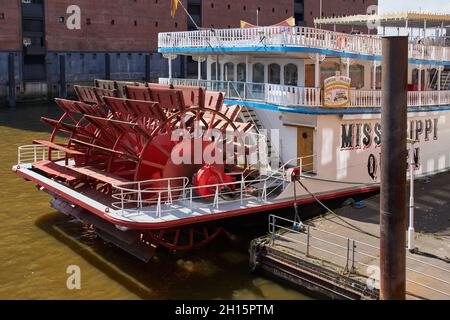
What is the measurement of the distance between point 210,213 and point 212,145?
9.06ft

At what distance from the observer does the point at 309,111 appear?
13617 millimetres

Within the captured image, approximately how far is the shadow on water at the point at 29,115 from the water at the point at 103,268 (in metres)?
16.9

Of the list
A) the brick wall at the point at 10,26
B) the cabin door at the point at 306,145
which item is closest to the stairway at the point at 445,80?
the cabin door at the point at 306,145

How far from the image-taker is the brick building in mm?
44344

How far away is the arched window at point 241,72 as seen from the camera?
16858 mm

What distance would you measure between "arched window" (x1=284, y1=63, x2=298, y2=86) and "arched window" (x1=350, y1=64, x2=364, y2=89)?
6.60ft

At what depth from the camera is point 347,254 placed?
32.7ft

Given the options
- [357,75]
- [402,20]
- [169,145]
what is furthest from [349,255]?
[402,20]

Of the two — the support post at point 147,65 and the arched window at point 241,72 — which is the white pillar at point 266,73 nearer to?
the arched window at point 241,72

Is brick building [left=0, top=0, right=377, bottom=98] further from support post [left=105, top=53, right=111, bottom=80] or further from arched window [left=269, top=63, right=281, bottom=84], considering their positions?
arched window [left=269, top=63, right=281, bottom=84]

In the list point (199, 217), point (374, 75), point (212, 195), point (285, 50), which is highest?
point (285, 50)

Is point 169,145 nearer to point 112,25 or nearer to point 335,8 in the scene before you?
point 112,25

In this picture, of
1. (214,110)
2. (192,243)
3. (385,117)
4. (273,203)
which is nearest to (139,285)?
(192,243)

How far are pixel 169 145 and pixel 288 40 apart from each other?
372 cm
